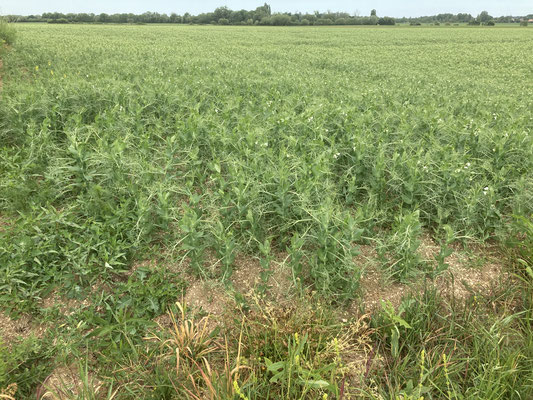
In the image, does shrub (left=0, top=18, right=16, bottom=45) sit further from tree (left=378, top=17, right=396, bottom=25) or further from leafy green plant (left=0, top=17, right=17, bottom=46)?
tree (left=378, top=17, right=396, bottom=25)

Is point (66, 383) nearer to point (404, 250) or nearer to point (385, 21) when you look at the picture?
point (404, 250)

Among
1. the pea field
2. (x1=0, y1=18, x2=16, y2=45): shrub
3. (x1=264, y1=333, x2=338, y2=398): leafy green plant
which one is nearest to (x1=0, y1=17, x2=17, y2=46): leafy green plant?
(x1=0, y1=18, x2=16, y2=45): shrub

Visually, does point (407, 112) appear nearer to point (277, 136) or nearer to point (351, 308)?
point (277, 136)

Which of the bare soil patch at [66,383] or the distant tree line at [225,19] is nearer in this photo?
the bare soil patch at [66,383]

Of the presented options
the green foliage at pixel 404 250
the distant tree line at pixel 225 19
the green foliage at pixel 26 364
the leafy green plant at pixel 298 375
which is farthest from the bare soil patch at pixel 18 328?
the distant tree line at pixel 225 19

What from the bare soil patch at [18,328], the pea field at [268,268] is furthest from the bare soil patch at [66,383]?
the bare soil patch at [18,328]

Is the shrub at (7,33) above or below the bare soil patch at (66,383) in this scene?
above

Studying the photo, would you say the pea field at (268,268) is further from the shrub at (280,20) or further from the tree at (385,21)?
the tree at (385,21)

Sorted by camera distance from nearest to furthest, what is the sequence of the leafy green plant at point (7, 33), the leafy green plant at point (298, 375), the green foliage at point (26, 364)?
the leafy green plant at point (298, 375) → the green foliage at point (26, 364) → the leafy green plant at point (7, 33)

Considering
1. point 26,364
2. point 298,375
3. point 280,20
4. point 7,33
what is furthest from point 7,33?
point 280,20

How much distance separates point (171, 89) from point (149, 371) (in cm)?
595

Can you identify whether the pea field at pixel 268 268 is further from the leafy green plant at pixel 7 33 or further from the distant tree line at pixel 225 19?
the distant tree line at pixel 225 19

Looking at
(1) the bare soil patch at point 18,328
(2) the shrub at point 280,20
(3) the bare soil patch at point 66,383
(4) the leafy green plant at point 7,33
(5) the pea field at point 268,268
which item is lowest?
(3) the bare soil patch at point 66,383

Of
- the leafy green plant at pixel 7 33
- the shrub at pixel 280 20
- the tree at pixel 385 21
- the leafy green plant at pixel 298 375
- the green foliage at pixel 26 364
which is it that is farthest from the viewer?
the tree at pixel 385 21
